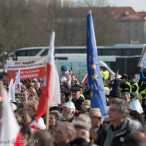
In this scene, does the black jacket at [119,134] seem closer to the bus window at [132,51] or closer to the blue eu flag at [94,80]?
the blue eu flag at [94,80]

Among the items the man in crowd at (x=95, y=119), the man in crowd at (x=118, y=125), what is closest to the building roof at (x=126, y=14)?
the man in crowd at (x=95, y=119)

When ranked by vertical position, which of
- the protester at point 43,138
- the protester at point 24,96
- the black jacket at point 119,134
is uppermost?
the protester at point 24,96

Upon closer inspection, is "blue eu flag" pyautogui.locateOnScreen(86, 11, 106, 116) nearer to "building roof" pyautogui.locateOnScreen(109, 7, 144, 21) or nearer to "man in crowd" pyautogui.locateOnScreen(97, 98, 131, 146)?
"man in crowd" pyautogui.locateOnScreen(97, 98, 131, 146)

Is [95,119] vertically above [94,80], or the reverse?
[94,80]

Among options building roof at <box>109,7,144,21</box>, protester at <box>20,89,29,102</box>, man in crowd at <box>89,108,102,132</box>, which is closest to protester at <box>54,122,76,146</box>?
man in crowd at <box>89,108,102,132</box>

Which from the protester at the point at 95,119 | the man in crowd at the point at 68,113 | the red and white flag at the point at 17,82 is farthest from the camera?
the red and white flag at the point at 17,82

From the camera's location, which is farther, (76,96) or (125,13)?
(125,13)

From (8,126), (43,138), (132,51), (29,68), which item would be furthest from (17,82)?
(132,51)

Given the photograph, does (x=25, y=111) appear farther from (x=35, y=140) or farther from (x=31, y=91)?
(x=31, y=91)

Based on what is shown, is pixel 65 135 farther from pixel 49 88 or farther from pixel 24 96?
pixel 24 96

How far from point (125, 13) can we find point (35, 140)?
369 feet

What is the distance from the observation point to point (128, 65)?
29469 millimetres

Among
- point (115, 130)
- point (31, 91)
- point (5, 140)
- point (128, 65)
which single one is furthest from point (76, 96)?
point (128, 65)

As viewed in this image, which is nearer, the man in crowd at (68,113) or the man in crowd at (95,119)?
the man in crowd at (95,119)
